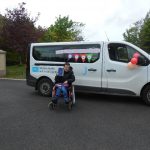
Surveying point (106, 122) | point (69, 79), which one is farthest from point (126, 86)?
point (106, 122)

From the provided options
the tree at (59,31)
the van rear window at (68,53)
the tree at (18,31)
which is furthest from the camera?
the tree at (59,31)

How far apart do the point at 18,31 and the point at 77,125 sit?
856 inches

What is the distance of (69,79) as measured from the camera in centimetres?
1009

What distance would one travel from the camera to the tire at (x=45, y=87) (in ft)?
39.7

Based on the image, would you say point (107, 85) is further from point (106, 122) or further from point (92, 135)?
point (92, 135)

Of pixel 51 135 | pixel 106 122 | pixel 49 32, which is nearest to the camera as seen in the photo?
pixel 51 135

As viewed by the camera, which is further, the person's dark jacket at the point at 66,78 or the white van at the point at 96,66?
the white van at the point at 96,66

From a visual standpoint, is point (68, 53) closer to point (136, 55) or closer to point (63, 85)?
point (63, 85)

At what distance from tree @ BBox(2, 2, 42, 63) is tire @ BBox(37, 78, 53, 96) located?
16.3 meters

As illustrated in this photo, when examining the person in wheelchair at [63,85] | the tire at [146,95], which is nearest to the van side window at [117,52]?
the tire at [146,95]

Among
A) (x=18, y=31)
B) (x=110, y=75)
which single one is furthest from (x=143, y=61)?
(x=18, y=31)

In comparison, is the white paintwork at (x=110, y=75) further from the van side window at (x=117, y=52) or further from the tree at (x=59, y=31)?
the tree at (x=59, y=31)

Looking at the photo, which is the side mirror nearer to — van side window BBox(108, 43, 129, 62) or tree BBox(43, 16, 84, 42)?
van side window BBox(108, 43, 129, 62)

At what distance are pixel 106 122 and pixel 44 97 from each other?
177 inches
